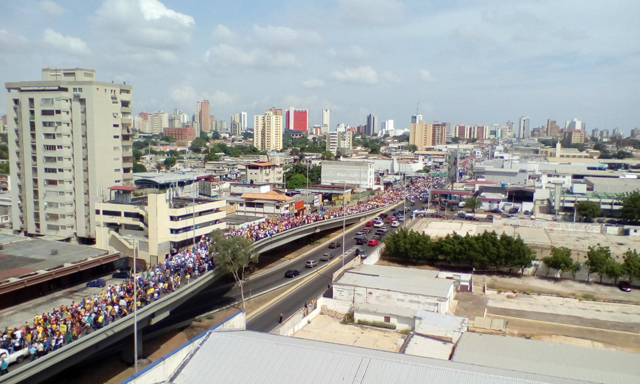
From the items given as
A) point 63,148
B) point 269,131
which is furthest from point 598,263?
point 269,131

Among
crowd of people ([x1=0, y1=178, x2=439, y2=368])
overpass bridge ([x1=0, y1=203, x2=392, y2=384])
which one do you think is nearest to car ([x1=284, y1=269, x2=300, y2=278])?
crowd of people ([x1=0, y1=178, x2=439, y2=368])

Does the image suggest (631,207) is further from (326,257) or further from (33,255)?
Result: (33,255)

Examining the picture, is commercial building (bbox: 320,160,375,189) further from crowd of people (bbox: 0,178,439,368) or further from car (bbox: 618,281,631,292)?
car (bbox: 618,281,631,292)

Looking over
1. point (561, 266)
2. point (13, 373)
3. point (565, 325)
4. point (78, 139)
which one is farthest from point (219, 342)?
point (78, 139)

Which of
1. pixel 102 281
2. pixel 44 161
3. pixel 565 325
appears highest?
pixel 44 161

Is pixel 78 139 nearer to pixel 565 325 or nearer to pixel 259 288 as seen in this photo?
pixel 259 288

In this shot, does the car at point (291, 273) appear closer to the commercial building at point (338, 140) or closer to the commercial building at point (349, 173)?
the commercial building at point (349, 173)
